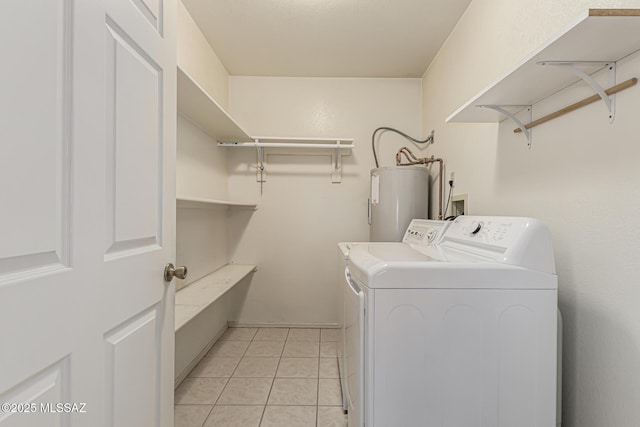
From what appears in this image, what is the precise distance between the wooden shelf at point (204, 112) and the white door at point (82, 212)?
0.68 meters

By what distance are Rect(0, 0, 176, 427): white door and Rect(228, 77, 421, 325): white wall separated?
83.4 inches

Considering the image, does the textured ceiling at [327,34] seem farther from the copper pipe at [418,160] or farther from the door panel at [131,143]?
the door panel at [131,143]

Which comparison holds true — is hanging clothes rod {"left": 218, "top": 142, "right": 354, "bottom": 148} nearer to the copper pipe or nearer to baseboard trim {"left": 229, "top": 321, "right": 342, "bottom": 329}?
the copper pipe

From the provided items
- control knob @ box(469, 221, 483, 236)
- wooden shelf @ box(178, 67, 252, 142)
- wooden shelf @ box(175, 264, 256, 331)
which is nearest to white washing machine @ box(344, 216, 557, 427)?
control knob @ box(469, 221, 483, 236)

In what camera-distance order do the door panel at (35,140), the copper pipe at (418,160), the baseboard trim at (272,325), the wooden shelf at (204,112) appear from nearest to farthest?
the door panel at (35,140)
the wooden shelf at (204,112)
the copper pipe at (418,160)
the baseboard trim at (272,325)

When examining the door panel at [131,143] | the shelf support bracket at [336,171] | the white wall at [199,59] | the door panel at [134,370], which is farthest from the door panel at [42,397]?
the shelf support bracket at [336,171]

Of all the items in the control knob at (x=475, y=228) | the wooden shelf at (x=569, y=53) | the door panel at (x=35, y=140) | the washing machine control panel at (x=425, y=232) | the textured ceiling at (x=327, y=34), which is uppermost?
the textured ceiling at (x=327, y=34)

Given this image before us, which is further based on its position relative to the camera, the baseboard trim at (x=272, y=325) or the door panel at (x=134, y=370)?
the baseboard trim at (x=272, y=325)

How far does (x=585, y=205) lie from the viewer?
1.10m

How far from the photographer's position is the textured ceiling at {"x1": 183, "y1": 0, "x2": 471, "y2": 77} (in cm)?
208

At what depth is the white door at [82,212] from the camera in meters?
0.54

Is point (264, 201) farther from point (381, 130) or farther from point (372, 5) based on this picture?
point (372, 5)

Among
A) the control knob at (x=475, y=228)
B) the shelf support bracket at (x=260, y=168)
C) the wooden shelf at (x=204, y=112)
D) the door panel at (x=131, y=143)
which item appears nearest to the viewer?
the door panel at (x=131, y=143)

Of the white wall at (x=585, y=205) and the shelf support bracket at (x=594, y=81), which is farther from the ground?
the shelf support bracket at (x=594, y=81)
